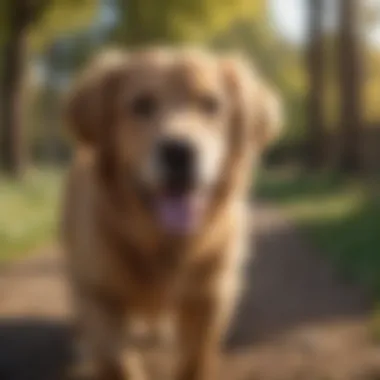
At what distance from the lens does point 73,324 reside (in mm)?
2398

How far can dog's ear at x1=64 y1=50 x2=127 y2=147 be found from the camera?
6.42 feet

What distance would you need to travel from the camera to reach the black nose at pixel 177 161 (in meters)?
1.73

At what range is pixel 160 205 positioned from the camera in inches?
73.5

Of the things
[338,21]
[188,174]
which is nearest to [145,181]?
[188,174]

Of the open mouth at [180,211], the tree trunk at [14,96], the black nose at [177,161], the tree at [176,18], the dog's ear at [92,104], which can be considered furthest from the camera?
the tree trunk at [14,96]

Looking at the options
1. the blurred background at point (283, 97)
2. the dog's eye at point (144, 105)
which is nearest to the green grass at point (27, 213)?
the blurred background at point (283, 97)

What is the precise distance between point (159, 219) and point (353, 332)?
85 centimetres

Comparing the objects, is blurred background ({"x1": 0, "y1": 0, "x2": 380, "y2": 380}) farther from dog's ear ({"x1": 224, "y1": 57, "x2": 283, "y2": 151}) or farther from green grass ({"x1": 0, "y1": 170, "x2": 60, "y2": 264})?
dog's ear ({"x1": 224, "y1": 57, "x2": 283, "y2": 151})

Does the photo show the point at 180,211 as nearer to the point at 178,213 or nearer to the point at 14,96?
the point at 178,213

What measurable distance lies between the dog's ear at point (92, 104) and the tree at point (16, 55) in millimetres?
4193

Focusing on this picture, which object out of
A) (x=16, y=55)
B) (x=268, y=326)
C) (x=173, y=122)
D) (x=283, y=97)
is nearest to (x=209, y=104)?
(x=173, y=122)

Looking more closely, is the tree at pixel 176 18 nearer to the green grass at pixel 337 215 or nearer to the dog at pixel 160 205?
the green grass at pixel 337 215

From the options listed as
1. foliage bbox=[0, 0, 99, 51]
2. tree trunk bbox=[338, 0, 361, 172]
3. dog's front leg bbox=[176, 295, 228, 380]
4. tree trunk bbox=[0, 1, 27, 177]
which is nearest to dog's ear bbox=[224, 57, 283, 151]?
dog's front leg bbox=[176, 295, 228, 380]

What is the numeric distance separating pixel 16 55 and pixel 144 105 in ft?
15.5
